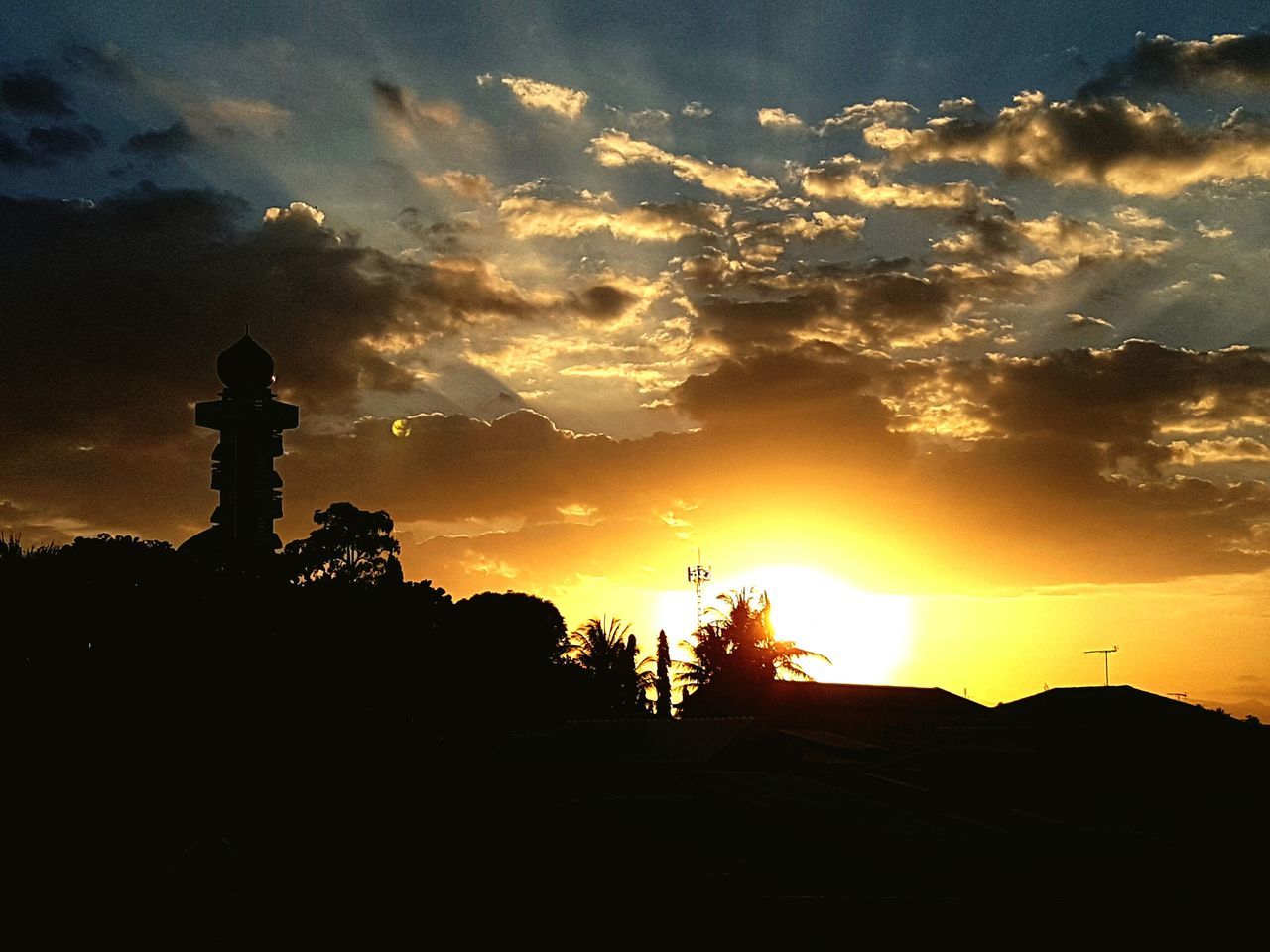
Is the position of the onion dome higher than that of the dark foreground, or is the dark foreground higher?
the onion dome

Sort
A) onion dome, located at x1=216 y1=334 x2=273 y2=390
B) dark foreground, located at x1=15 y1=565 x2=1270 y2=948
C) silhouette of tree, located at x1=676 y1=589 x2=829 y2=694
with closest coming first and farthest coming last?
1. dark foreground, located at x1=15 y1=565 x2=1270 y2=948
2. silhouette of tree, located at x1=676 y1=589 x2=829 y2=694
3. onion dome, located at x1=216 y1=334 x2=273 y2=390

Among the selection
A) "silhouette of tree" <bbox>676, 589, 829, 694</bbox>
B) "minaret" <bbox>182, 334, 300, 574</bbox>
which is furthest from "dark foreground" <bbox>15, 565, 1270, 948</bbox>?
"minaret" <bbox>182, 334, 300, 574</bbox>

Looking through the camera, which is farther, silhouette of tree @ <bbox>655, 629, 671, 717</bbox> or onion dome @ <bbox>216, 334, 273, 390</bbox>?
onion dome @ <bbox>216, 334, 273, 390</bbox>

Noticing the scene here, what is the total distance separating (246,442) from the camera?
9406 centimetres

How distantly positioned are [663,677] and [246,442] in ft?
136

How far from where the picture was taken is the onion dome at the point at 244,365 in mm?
94750

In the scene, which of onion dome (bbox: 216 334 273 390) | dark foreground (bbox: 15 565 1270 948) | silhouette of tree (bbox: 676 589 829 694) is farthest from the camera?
onion dome (bbox: 216 334 273 390)

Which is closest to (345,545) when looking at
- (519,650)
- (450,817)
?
(519,650)

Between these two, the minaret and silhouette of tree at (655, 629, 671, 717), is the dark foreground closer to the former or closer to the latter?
silhouette of tree at (655, 629, 671, 717)

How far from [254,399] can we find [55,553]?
60.1 metres

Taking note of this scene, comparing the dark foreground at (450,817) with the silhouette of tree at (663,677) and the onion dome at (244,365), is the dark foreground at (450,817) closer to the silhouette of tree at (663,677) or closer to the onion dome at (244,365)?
the silhouette of tree at (663,677)

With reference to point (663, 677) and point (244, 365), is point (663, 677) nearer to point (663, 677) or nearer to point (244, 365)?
point (663, 677)

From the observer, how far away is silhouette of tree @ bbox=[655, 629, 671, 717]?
71.1 m

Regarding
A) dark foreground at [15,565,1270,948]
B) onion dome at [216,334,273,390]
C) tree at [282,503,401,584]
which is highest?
onion dome at [216,334,273,390]
